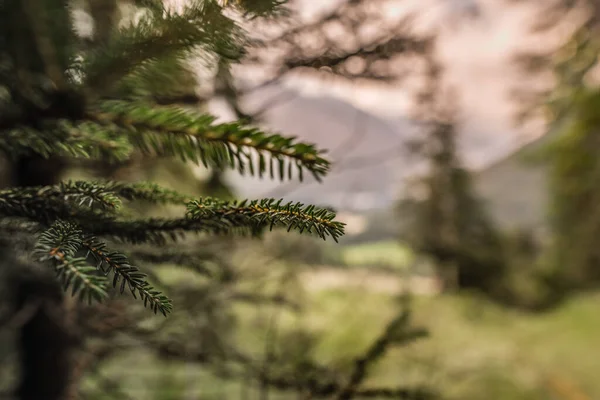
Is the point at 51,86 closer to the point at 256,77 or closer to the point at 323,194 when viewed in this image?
the point at 256,77

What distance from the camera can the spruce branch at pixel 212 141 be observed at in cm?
32

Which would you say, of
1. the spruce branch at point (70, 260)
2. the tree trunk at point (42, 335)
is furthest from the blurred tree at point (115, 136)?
the tree trunk at point (42, 335)

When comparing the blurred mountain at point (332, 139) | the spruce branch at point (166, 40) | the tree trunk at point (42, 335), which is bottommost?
the tree trunk at point (42, 335)

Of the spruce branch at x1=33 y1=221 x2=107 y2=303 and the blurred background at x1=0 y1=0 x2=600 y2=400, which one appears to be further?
the blurred background at x1=0 y1=0 x2=600 y2=400

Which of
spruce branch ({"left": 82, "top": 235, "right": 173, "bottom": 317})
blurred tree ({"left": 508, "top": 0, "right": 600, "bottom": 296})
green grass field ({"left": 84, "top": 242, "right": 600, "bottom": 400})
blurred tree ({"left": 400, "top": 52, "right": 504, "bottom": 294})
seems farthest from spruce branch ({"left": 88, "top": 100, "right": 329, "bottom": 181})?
blurred tree ({"left": 400, "top": 52, "right": 504, "bottom": 294})

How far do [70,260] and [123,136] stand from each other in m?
0.22

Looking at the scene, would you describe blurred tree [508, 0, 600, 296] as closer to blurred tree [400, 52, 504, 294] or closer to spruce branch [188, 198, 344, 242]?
blurred tree [400, 52, 504, 294]

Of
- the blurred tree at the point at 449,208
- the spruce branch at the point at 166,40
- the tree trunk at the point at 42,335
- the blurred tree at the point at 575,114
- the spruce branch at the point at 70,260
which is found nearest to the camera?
the spruce branch at the point at 70,260

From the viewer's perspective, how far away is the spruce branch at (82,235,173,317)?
0.24 m

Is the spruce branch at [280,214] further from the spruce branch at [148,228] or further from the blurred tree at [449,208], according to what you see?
the blurred tree at [449,208]

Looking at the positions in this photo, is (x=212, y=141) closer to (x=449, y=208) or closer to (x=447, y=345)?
(x=447, y=345)

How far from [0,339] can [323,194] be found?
158cm

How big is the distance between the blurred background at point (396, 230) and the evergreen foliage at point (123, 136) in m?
0.05

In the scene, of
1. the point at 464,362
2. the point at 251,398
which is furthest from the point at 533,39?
the point at 251,398
